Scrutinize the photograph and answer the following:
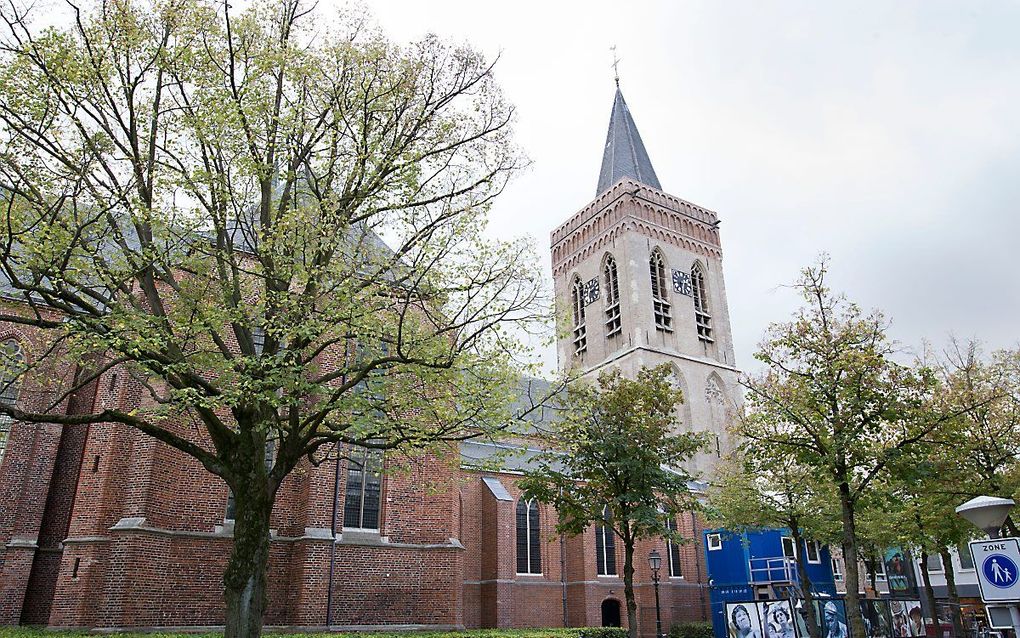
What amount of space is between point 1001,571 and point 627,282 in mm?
35661

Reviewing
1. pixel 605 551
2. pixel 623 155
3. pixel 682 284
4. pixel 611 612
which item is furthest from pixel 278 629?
pixel 623 155

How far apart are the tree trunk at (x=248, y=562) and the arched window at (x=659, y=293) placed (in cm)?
3265

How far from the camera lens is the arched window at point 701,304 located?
4409cm

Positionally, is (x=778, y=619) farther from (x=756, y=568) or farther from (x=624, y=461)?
(x=756, y=568)

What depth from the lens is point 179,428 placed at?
18.3 meters

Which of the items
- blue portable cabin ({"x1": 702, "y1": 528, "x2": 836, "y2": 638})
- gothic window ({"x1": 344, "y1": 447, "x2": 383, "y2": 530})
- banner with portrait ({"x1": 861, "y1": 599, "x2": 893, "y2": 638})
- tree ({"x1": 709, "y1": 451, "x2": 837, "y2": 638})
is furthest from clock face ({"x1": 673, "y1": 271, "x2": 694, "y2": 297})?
gothic window ({"x1": 344, "y1": 447, "x2": 383, "y2": 530})

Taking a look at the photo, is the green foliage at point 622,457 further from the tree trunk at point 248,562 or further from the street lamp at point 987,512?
the street lamp at point 987,512

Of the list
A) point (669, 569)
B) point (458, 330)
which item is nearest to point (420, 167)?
point (458, 330)

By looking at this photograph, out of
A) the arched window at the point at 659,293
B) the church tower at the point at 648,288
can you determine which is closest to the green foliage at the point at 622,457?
the church tower at the point at 648,288

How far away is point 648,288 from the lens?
138ft

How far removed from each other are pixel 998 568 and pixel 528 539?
2411 centimetres

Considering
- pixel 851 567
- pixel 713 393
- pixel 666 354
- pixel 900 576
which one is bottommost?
pixel 900 576

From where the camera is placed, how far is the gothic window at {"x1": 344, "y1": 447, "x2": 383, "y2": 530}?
19.9 m

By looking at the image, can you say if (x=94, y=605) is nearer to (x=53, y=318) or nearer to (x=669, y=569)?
(x=53, y=318)
